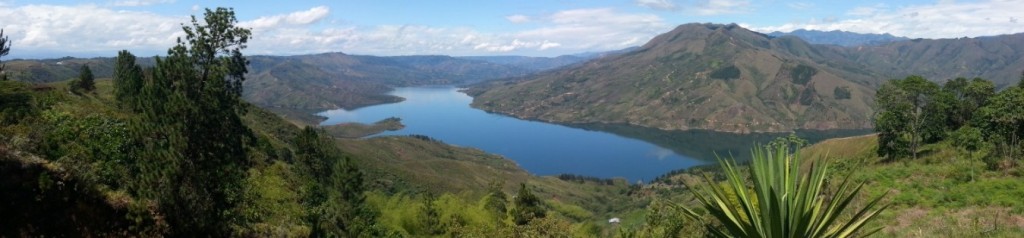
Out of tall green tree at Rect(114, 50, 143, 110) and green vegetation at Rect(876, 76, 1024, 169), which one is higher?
tall green tree at Rect(114, 50, 143, 110)

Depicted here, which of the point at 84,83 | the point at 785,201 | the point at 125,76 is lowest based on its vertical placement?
the point at 84,83

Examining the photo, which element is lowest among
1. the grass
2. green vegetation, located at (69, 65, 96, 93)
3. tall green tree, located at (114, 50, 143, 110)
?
the grass

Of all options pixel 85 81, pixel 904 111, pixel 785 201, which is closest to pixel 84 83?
pixel 85 81

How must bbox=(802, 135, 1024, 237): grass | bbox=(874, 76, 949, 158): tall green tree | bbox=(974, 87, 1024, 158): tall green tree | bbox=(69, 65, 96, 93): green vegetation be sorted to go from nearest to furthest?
1. bbox=(802, 135, 1024, 237): grass
2. bbox=(974, 87, 1024, 158): tall green tree
3. bbox=(874, 76, 949, 158): tall green tree
4. bbox=(69, 65, 96, 93): green vegetation

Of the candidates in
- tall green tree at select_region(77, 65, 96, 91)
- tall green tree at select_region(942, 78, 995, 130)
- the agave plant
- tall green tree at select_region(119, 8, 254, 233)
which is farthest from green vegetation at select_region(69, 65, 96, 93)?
tall green tree at select_region(942, 78, 995, 130)

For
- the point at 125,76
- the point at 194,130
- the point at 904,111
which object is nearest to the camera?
the point at 194,130

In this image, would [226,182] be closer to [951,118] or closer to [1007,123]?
[1007,123]

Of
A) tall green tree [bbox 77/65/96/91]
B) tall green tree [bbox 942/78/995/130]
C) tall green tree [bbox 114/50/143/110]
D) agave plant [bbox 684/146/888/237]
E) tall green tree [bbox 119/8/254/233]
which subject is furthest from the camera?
tall green tree [bbox 77/65/96/91]

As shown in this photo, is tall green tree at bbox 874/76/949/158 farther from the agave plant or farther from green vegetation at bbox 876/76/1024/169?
the agave plant

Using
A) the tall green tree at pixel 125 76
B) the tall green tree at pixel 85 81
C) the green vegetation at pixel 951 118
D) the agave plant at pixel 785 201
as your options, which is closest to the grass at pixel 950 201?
the green vegetation at pixel 951 118

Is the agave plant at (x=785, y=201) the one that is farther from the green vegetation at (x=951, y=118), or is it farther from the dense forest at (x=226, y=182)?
the green vegetation at (x=951, y=118)
